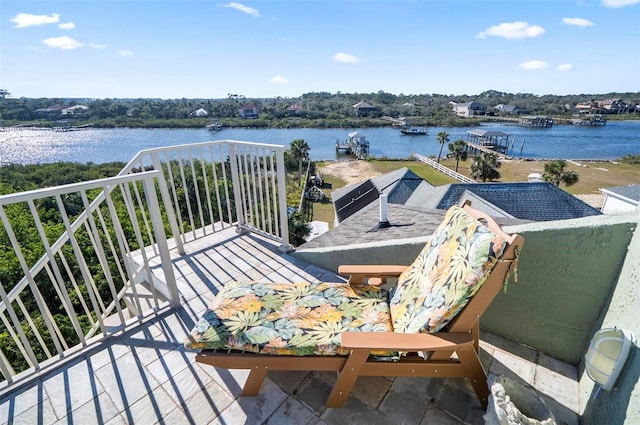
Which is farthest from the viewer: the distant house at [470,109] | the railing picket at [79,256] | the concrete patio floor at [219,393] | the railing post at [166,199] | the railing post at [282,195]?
the distant house at [470,109]

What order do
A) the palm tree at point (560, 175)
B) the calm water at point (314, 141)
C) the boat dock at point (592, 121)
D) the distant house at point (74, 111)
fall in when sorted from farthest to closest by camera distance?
1. the distant house at point (74, 111)
2. the boat dock at point (592, 121)
3. the calm water at point (314, 141)
4. the palm tree at point (560, 175)

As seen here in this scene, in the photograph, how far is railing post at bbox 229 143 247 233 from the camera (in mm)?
3520

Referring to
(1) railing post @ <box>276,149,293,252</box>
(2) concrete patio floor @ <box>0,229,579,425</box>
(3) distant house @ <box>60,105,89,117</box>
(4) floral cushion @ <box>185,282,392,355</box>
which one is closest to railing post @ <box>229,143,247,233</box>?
(1) railing post @ <box>276,149,293,252</box>

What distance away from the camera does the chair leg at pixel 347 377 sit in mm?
1500

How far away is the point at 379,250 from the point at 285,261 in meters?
1.18

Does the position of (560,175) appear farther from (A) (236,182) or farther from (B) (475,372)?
(B) (475,372)

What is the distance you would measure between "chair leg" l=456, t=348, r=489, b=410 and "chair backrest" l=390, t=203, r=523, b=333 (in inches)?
7.2

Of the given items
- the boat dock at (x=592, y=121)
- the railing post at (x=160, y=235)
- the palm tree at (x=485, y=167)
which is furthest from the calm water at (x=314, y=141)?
the railing post at (x=160, y=235)

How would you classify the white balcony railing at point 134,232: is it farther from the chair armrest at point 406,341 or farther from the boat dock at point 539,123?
the boat dock at point 539,123

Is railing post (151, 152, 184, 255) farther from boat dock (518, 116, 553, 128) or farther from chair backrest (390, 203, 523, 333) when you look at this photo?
boat dock (518, 116, 553, 128)

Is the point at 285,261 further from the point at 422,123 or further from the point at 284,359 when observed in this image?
the point at 422,123

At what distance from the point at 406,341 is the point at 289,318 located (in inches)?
29.0

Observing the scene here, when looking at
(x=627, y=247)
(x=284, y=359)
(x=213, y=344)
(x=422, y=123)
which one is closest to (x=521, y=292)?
(x=627, y=247)

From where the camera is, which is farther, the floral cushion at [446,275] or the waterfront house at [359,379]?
the waterfront house at [359,379]
